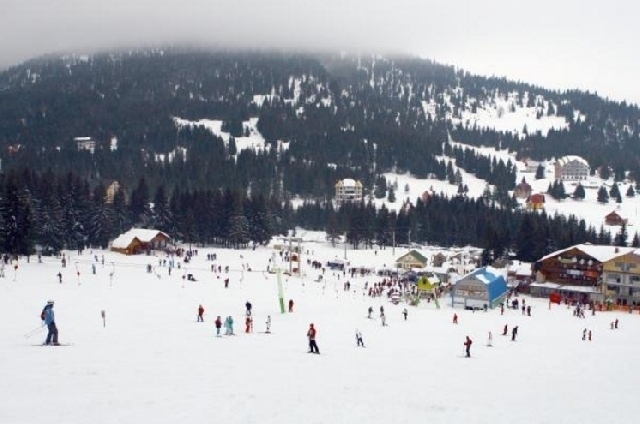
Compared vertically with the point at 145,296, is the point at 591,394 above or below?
above

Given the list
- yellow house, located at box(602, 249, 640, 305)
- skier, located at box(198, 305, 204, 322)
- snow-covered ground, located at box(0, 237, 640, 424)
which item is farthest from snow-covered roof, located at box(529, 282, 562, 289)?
skier, located at box(198, 305, 204, 322)

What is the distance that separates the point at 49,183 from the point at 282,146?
9216cm

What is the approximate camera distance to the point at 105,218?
61.9 meters

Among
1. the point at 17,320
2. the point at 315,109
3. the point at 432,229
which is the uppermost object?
the point at 315,109

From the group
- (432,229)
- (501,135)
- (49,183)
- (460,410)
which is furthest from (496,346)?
(501,135)

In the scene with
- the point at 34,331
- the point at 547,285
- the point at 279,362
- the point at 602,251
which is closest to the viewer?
the point at 279,362

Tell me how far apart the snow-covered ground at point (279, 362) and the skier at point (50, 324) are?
0.50m

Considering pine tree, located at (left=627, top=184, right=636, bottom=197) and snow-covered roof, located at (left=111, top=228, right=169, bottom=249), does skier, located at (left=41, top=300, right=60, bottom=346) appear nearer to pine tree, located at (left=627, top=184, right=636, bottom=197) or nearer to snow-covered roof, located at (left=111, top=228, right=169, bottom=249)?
snow-covered roof, located at (left=111, top=228, right=169, bottom=249)

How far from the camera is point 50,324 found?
64.4 feet

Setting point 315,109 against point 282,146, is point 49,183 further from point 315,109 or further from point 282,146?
point 315,109

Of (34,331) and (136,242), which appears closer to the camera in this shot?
(34,331)

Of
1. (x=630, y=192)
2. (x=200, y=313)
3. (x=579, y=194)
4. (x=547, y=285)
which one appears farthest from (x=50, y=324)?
(x=630, y=192)

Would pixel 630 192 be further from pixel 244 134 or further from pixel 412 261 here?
pixel 412 261

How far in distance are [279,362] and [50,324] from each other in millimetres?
6874
